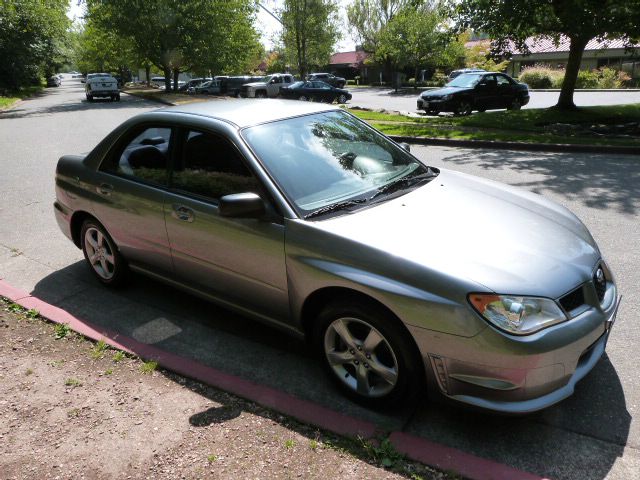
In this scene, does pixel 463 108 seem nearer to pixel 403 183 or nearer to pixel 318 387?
pixel 403 183

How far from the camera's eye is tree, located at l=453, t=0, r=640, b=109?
1276 cm

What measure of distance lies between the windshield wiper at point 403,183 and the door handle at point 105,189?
225 cm

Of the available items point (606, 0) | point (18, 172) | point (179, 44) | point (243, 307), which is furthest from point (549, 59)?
point (243, 307)

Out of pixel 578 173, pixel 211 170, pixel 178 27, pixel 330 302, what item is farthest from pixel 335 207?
pixel 178 27

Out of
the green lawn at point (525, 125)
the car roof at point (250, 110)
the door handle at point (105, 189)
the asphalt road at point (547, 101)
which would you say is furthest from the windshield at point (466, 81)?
the door handle at point (105, 189)

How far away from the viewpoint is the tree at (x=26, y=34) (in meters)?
35.5

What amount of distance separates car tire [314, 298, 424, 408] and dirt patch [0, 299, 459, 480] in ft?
1.05

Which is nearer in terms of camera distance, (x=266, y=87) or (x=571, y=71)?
(x=571, y=71)

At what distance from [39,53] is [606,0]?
134 feet

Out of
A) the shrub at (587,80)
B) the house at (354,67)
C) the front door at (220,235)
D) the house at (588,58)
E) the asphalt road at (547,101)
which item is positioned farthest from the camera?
the house at (354,67)

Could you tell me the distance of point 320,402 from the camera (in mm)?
3191

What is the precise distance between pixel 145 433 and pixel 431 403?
1.62 m

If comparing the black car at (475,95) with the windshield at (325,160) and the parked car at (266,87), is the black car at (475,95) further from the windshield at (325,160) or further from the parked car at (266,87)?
the parked car at (266,87)

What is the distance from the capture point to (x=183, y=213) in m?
3.76
